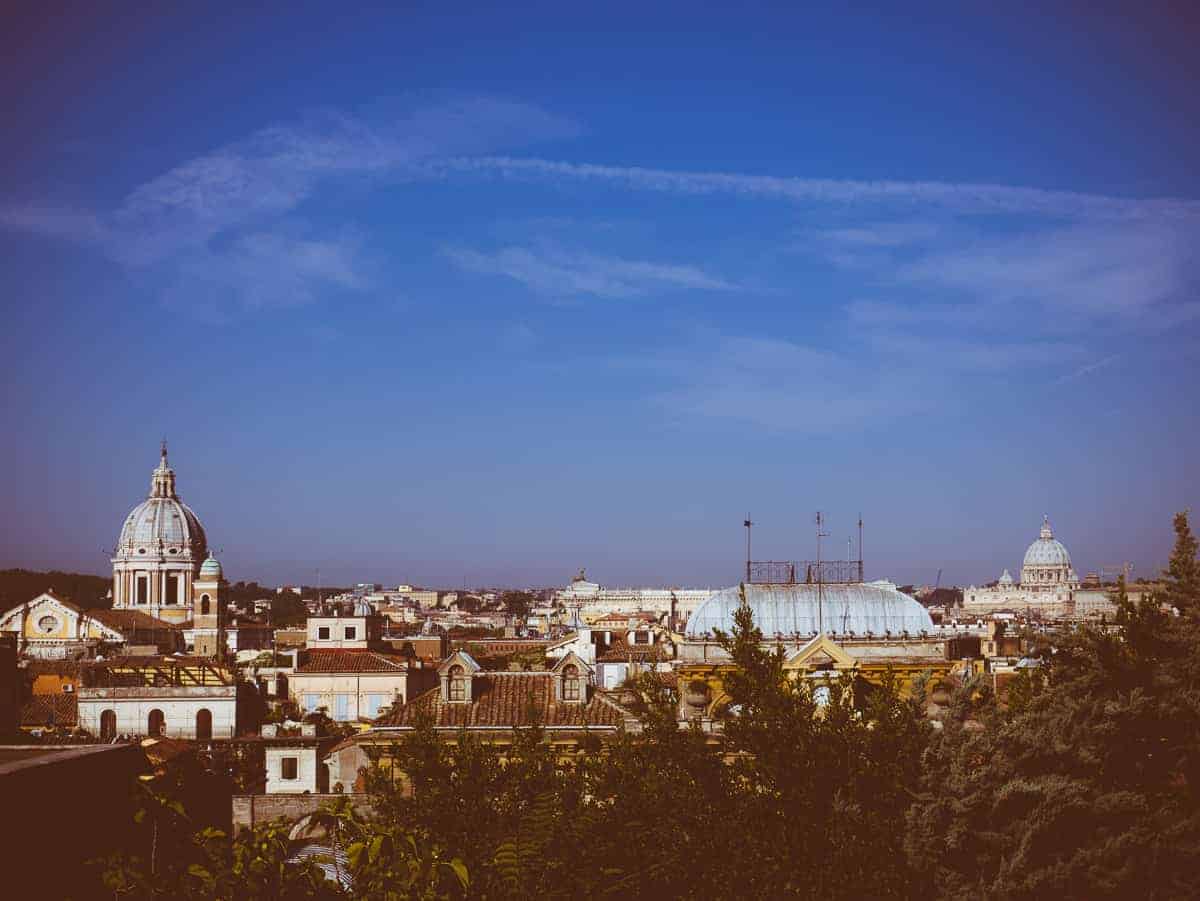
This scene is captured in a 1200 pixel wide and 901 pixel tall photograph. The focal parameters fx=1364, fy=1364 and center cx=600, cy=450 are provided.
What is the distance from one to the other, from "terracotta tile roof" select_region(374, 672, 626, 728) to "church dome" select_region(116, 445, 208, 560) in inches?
4987

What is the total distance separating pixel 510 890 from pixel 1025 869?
748 cm

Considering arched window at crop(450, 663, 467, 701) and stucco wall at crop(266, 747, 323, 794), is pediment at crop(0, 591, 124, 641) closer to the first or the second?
stucco wall at crop(266, 747, 323, 794)

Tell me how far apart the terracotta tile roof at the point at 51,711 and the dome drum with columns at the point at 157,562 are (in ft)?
297

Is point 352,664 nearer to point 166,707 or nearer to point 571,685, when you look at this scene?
point 166,707

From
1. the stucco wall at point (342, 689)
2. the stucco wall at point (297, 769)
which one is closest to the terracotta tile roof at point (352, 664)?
the stucco wall at point (342, 689)

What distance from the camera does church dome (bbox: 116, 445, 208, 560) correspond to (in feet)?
494

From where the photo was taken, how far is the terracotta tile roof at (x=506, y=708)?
29.1m

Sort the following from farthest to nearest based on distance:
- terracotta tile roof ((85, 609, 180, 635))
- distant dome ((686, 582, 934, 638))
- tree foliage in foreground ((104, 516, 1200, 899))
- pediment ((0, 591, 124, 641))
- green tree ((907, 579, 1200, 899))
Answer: terracotta tile roof ((85, 609, 180, 635)) < pediment ((0, 591, 124, 641)) < distant dome ((686, 582, 934, 638)) < green tree ((907, 579, 1200, 899)) < tree foliage in foreground ((104, 516, 1200, 899))

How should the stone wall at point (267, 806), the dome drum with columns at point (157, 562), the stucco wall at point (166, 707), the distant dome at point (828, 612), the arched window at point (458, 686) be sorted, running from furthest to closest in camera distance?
the dome drum with columns at point (157, 562) < the stucco wall at point (166, 707) < the distant dome at point (828, 612) < the arched window at point (458, 686) < the stone wall at point (267, 806)

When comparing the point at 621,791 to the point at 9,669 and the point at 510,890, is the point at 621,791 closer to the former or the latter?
the point at 510,890

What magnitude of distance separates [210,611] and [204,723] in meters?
66.9

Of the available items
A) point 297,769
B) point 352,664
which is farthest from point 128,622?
point 297,769

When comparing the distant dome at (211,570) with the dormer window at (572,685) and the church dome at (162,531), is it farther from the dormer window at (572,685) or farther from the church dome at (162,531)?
the dormer window at (572,685)

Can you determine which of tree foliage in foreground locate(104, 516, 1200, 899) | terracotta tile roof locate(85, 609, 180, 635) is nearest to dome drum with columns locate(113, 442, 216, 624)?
terracotta tile roof locate(85, 609, 180, 635)
